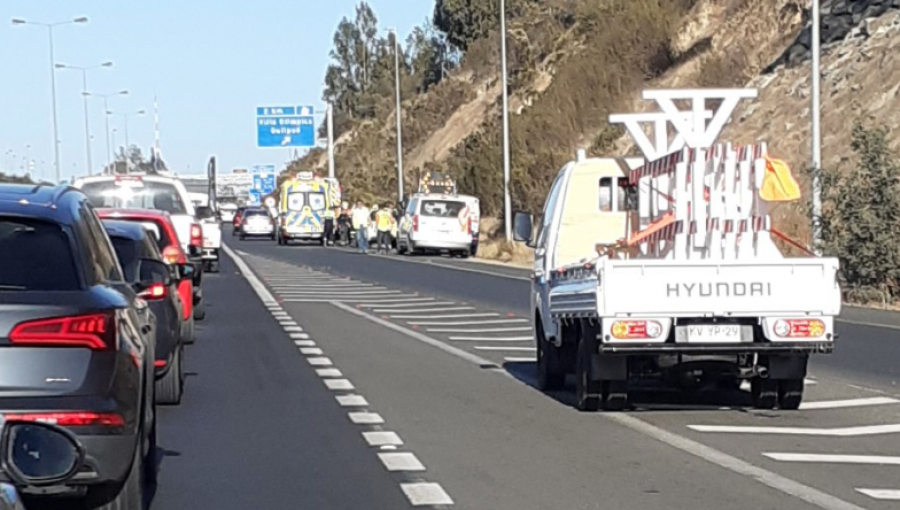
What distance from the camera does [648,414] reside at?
45.1 feet

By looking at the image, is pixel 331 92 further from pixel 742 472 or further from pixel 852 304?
pixel 742 472

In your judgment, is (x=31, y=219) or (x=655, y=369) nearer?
(x=31, y=219)

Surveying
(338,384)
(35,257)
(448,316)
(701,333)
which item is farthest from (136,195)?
(35,257)

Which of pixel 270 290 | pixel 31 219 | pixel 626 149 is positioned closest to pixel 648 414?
pixel 31 219

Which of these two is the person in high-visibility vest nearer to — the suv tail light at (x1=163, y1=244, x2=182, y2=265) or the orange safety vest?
the orange safety vest

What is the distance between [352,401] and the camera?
14.8m

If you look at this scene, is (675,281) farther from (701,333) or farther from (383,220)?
(383,220)

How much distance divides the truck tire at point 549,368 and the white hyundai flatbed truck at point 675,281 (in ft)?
0.05

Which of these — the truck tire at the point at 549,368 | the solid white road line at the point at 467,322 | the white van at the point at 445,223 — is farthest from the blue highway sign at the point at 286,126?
the truck tire at the point at 549,368

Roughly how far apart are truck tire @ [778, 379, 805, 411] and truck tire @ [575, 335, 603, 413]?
60.1 inches

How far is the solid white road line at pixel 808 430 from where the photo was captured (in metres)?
12.5

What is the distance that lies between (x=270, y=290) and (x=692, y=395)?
19.9 metres

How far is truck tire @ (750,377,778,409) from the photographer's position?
13.9 meters

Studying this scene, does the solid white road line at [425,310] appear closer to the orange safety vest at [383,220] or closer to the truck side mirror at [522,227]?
the truck side mirror at [522,227]
